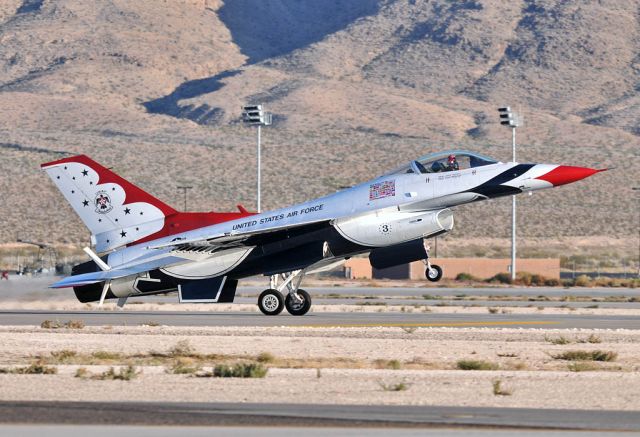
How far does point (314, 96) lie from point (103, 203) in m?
121

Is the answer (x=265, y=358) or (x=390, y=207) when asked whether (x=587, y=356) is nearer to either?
(x=265, y=358)

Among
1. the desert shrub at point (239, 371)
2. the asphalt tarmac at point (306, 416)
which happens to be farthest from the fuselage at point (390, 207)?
the asphalt tarmac at point (306, 416)

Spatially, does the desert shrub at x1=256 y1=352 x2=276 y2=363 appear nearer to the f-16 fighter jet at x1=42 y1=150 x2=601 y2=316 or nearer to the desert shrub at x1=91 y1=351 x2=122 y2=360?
the desert shrub at x1=91 y1=351 x2=122 y2=360

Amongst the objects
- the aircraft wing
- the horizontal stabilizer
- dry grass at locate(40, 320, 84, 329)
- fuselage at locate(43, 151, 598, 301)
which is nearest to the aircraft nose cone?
fuselage at locate(43, 151, 598, 301)

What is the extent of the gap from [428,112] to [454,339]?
405 feet

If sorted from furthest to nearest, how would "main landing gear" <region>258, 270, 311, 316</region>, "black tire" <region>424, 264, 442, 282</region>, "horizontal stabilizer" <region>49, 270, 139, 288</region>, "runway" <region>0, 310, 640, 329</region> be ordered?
"main landing gear" <region>258, 270, 311, 316</region>, "horizontal stabilizer" <region>49, 270, 139, 288</region>, "runway" <region>0, 310, 640, 329</region>, "black tire" <region>424, 264, 442, 282</region>

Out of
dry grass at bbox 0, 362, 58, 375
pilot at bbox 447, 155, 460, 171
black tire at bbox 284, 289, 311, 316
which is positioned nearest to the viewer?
dry grass at bbox 0, 362, 58, 375

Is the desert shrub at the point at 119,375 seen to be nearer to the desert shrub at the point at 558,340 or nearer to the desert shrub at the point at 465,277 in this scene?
the desert shrub at the point at 558,340

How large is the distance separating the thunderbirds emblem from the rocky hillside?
6448cm

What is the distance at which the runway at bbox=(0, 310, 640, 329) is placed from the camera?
1286 inches

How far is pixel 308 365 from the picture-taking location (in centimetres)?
2175

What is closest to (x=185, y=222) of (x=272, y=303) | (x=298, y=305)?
(x=272, y=303)

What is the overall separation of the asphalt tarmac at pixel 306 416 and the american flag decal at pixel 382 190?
55.8 ft

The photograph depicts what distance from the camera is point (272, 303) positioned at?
3497 centimetres
